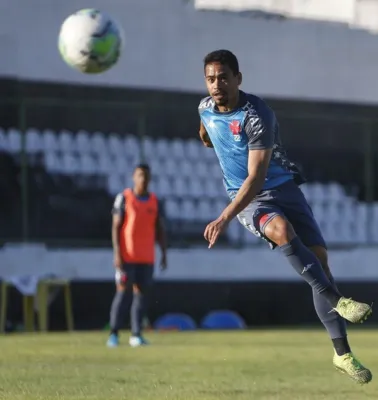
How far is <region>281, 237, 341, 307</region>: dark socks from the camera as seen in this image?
300 inches

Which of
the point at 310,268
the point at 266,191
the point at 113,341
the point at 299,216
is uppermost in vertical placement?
the point at 266,191

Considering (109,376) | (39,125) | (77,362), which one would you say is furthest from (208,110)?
(39,125)

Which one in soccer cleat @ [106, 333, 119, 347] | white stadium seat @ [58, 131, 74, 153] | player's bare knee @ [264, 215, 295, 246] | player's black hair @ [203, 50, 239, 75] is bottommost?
soccer cleat @ [106, 333, 119, 347]

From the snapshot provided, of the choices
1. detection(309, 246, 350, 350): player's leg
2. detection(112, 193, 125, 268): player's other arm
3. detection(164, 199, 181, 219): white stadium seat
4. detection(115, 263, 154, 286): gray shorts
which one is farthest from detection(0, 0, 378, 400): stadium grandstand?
detection(309, 246, 350, 350): player's leg

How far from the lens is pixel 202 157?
21.6 m

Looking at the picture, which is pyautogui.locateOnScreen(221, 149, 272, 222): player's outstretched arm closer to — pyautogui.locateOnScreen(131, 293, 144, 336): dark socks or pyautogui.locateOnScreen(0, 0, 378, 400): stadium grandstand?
pyautogui.locateOnScreen(131, 293, 144, 336): dark socks

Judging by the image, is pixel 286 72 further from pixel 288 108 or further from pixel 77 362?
pixel 77 362

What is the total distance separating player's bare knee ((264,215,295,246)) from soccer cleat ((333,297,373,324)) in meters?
0.53

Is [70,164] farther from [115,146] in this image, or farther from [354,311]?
[354,311]

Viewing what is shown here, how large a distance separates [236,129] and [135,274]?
22.9ft

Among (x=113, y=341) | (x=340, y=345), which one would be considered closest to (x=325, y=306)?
(x=340, y=345)

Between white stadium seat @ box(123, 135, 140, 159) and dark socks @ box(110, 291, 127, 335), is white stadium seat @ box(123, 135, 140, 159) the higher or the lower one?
the higher one

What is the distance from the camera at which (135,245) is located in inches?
581

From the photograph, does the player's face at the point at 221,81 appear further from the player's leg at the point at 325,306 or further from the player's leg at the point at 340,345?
the player's leg at the point at 340,345
